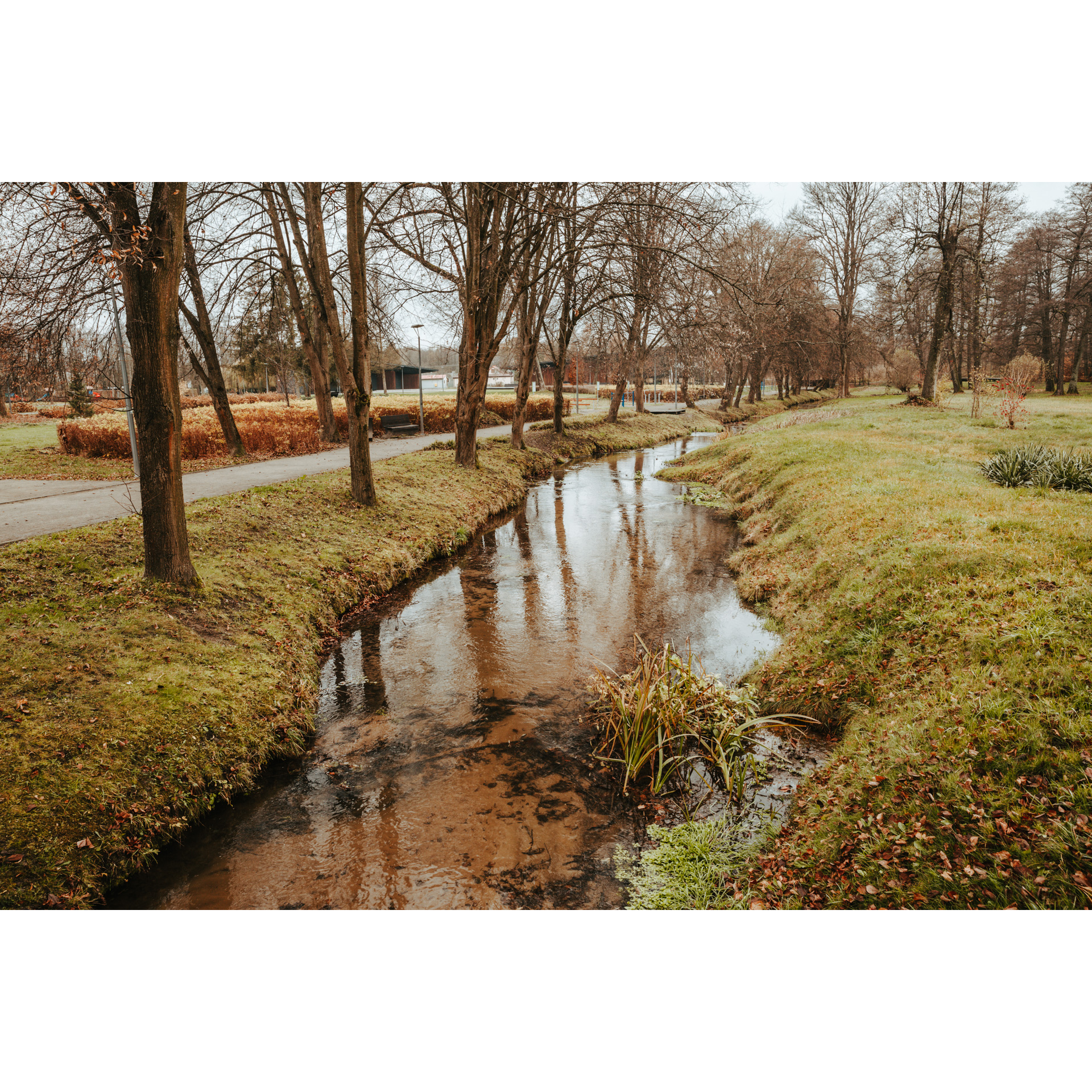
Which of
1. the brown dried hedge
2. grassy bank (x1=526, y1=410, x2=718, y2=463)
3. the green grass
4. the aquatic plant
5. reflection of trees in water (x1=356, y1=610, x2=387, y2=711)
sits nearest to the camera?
the aquatic plant

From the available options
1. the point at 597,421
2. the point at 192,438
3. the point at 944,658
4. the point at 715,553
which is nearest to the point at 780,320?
the point at 597,421

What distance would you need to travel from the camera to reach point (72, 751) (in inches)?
165

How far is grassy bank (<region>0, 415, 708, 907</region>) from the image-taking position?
12.7 ft

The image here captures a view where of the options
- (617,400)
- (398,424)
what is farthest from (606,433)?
(398,424)

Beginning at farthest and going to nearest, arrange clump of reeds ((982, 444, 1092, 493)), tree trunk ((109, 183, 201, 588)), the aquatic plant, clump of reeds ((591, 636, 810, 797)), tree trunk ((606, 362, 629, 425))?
tree trunk ((606, 362, 629, 425)), clump of reeds ((982, 444, 1092, 493)), tree trunk ((109, 183, 201, 588)), clump of reeds ((591, 636, 810, 797)), the aquatic plant

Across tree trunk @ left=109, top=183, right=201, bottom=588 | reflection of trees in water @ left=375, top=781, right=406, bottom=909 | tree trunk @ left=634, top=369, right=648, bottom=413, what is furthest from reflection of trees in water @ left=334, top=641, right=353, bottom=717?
tree trunk @ left=634, top=369, right=648, bottom=413

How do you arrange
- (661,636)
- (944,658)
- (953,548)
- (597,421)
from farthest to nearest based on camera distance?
(597,421), (661,636), (953,548), (944,658)

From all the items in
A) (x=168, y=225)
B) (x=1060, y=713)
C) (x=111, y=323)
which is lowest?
(x=1060, y=713)

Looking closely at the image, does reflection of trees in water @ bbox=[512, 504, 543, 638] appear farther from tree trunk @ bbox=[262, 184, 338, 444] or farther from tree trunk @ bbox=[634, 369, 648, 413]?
tree trunk @ bbox=[634, 369, 648, 413]

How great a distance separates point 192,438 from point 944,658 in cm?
1738

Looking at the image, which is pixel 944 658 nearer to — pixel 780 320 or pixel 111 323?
pixel 111 323

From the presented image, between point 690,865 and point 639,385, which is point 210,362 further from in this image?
point 639,385

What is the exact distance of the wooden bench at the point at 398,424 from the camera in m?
24.8

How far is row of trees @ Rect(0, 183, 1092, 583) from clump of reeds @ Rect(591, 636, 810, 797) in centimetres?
448
